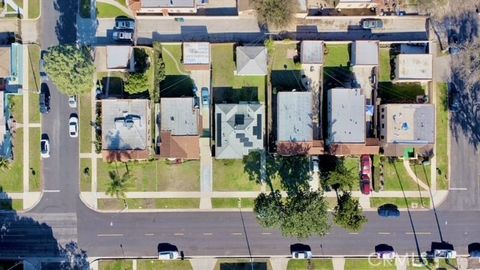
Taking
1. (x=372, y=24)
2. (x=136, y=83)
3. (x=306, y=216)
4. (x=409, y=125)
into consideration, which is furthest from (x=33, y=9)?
(x=409, y=125)

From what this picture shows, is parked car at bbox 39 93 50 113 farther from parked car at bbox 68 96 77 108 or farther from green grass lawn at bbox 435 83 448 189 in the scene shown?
green grass lawn at bbox 435 83 448 189

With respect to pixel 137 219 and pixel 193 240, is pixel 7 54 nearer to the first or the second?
pixel 137 219

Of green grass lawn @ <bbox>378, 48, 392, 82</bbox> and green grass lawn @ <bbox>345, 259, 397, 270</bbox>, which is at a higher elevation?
green grass lawn @ <bbox>378, 48, 392, 82</bbox>

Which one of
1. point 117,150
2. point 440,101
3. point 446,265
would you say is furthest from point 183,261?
point 440,101

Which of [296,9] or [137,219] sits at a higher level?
[296,9]

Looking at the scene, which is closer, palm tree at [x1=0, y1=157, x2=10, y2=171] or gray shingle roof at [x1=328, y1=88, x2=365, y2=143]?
gray shingle roof at [x1=328, y1=88, x2=365, y2=143]

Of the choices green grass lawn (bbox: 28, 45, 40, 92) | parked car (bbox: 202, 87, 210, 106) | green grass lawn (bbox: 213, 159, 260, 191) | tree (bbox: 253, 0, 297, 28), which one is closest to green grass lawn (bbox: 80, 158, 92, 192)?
green grass lawn (bbox: 28, 45, 40, 92)

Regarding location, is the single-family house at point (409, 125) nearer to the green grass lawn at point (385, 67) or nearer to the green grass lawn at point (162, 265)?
the green grass lawn at point (385, 67)
